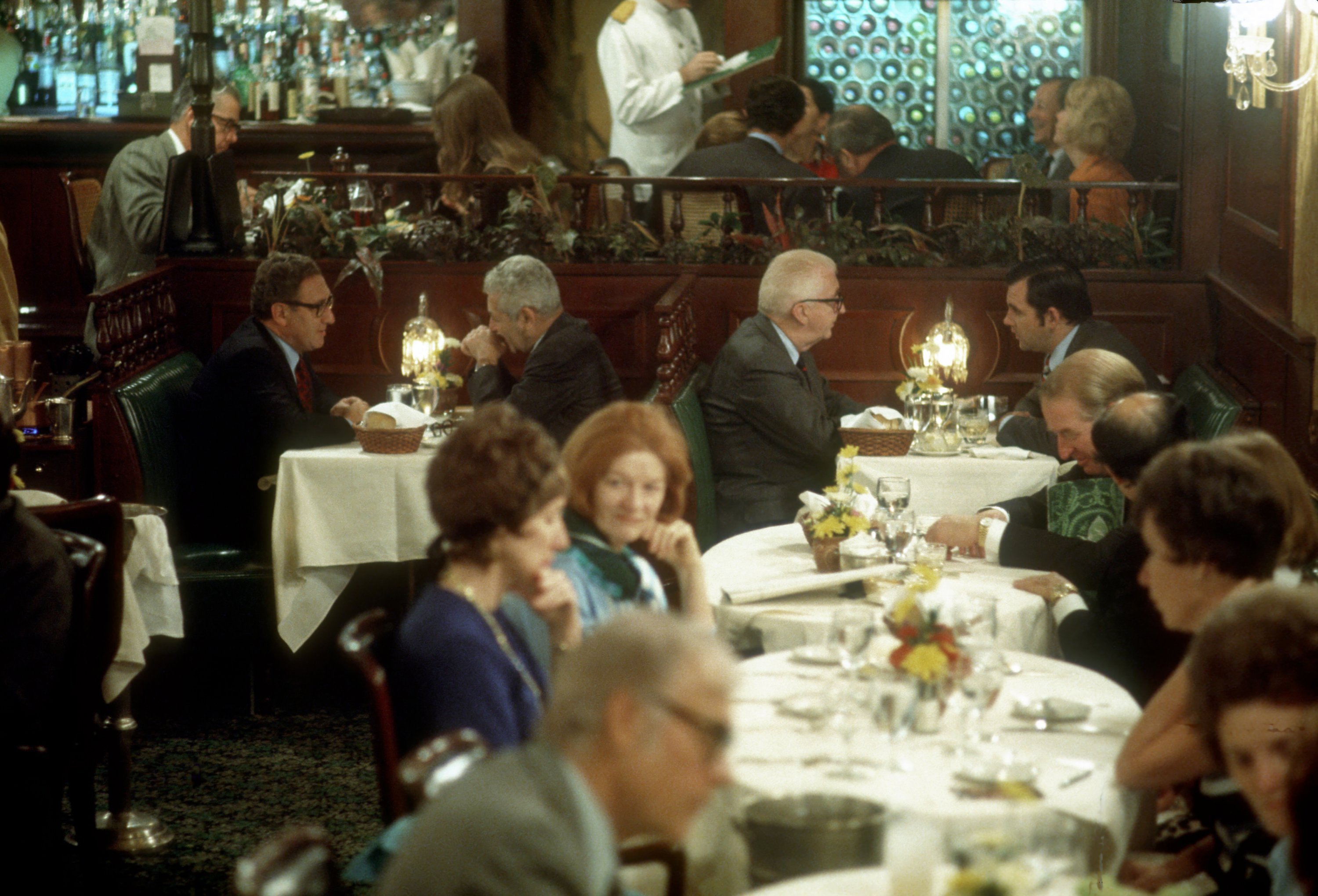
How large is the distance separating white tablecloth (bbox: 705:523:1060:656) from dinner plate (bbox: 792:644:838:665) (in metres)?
0.24

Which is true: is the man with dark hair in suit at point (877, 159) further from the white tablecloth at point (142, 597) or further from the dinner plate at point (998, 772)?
the dinner plate at point (998, 772)

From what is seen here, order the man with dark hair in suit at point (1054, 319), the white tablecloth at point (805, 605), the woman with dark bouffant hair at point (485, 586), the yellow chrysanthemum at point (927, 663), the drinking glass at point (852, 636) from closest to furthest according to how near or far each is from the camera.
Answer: the woman with dark bouffant hair at point (485, 586)
the yellow chrysanthemum at point (927, 663)
the drinking glass at point (852, 636)
the white tablecloth at point (805, 605)
the man with dark hair in suit at point (1054, 319)

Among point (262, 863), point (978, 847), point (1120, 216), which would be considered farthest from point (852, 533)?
point (1120, 216)

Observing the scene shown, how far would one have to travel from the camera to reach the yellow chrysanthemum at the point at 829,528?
134 inches

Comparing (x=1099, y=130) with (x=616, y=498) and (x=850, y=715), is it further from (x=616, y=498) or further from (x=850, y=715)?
(x=850, y=715)

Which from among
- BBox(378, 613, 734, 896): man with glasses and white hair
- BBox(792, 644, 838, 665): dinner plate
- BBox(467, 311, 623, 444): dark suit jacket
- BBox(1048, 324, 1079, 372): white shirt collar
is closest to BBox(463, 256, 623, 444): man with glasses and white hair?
BBox(467, 311, 623, 444): dark suit jacket

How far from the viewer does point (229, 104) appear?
6465 mm

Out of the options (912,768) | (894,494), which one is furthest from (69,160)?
(912,768)

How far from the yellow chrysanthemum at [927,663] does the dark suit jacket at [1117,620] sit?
1.89 ft

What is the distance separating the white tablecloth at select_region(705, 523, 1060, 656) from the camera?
10.3 ft

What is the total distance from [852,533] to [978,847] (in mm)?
1929

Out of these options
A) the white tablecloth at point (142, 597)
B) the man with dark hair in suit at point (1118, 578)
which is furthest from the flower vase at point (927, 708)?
the white tablecloth at point (142, 597)

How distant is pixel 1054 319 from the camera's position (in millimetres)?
5285

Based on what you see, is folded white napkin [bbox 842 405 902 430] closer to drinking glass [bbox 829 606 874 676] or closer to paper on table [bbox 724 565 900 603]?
paper on table [bbox 724 565 900 603]
